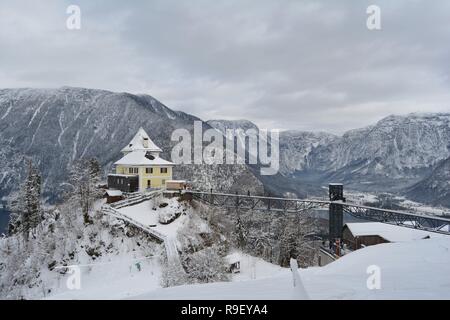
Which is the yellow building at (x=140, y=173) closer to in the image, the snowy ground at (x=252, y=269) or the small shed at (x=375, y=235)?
the snowy ground at (x=252, y=269)

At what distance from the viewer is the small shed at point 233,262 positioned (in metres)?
29.0

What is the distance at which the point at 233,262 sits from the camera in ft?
98.5

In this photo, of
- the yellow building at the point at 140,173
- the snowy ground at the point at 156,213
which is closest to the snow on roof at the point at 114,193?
the yellow building at the point at 140,173

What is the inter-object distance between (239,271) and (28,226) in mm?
25748

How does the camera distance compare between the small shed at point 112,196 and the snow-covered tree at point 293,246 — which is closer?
the small shed at point 112,196

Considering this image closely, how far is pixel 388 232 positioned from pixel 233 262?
2090 centimetres

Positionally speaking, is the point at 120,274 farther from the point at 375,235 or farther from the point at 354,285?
the point at 375,235

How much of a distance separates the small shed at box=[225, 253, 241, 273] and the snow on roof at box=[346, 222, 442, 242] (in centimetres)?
1601

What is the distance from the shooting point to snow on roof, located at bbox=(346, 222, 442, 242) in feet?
123

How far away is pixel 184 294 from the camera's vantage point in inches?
311

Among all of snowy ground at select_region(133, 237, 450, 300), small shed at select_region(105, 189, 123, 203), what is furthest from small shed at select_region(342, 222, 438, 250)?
snowy ground at select_region(133, 237, 450, 300)

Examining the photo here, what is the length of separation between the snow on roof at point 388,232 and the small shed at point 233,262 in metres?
16.0
